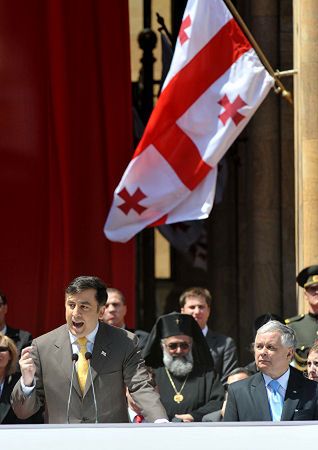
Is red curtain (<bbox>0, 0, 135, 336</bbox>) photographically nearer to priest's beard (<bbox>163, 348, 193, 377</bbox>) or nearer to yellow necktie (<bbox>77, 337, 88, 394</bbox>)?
priest's beard (<bbox>163, 348, 193, 377</bbox>)

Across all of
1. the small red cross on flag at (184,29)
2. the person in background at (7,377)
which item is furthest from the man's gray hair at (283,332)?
the small red cross on flag at (184,29)

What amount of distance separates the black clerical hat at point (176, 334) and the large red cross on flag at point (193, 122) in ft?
4.89

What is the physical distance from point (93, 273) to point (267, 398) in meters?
5.62

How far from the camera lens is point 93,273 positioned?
12680 mm

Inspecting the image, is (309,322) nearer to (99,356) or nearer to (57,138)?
(99,356)

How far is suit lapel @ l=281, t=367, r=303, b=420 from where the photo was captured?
7.14 m

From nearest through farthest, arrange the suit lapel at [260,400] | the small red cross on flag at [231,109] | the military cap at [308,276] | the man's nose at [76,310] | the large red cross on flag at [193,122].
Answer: the man's nose at [76,310] < the suit lapel at [260,400] < the military cap at [308,276] < the small red cross on flag at [231,109] < the large red cross on flag at [193,122]

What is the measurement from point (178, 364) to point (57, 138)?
4.26 m

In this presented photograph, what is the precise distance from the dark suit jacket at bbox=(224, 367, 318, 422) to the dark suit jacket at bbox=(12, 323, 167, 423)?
414mm

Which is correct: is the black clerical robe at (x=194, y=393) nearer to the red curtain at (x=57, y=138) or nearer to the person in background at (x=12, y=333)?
the person in background at (x=12, y=333)

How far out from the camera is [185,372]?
8.99 m

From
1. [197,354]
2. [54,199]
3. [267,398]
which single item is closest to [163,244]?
[54,199]

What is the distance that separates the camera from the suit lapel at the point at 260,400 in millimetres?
7168

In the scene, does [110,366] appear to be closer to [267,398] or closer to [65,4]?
[267,398]
